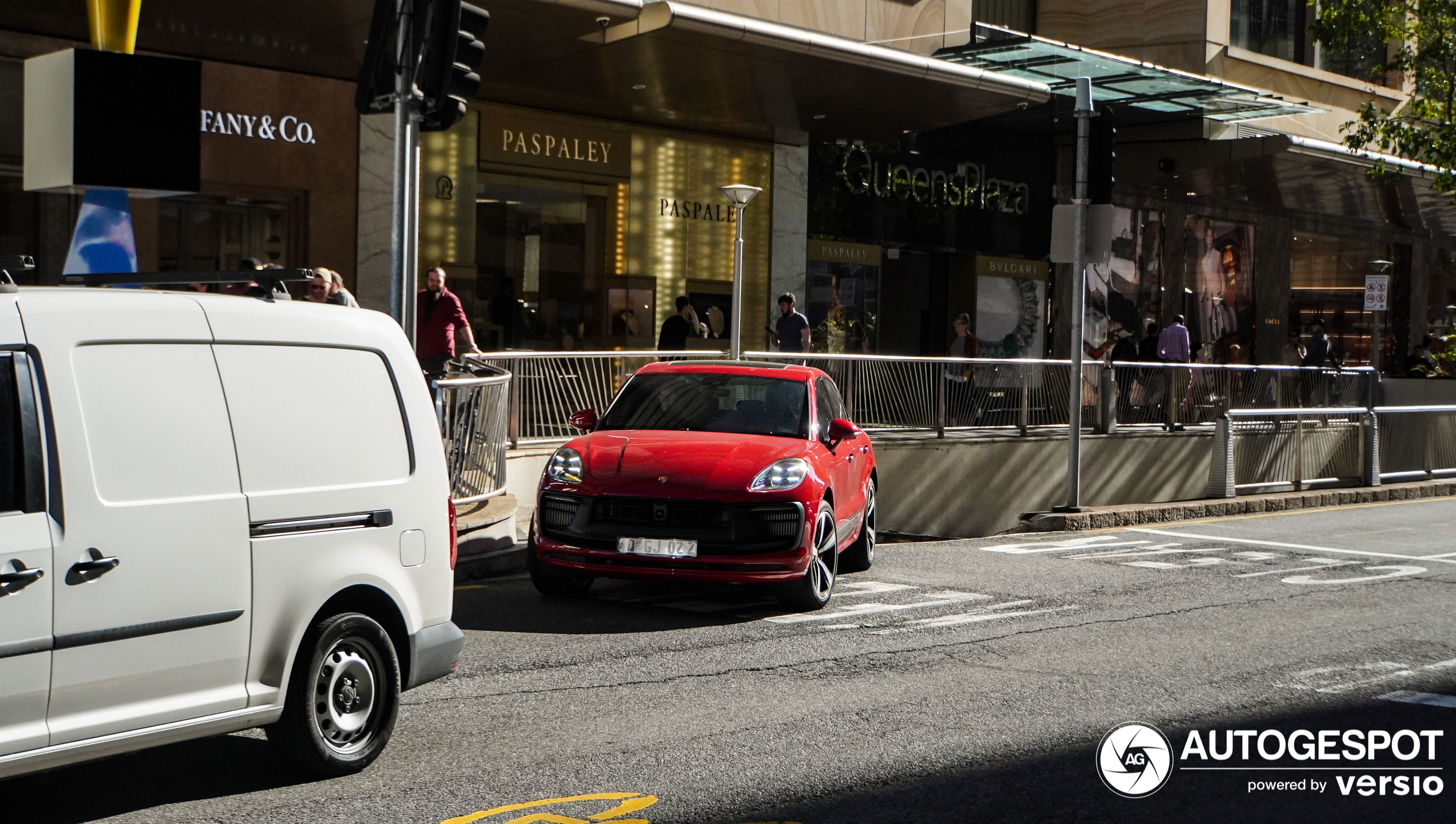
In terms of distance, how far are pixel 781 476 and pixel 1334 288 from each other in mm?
32665

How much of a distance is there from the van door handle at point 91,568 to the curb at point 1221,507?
11.9 meters

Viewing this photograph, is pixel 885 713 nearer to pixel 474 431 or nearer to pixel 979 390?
pixel 474 431

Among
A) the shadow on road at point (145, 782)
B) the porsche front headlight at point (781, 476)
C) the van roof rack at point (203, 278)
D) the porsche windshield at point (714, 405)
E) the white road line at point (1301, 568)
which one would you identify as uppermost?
the van roof rack at point (203, 278)

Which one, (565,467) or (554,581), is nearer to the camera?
(565,467)

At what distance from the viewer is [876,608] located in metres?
9.75

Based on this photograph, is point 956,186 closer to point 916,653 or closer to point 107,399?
point 916,653

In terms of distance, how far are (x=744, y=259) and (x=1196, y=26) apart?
1322cm

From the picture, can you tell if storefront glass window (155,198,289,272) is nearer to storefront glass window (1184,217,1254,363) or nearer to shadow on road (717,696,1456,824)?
shadow on road (717,696,1456,824)

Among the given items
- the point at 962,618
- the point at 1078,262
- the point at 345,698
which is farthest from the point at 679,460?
the point at 1078,262

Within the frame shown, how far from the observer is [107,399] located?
4629 millimetres

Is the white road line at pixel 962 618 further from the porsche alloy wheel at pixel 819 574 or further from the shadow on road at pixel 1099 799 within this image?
the shadow on road at pixel 1099 799

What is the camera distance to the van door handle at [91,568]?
448cm

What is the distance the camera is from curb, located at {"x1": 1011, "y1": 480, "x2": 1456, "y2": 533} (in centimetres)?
1552

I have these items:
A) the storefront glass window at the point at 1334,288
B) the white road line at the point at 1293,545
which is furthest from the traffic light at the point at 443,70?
the storefront glass window at the point at 1334,288
